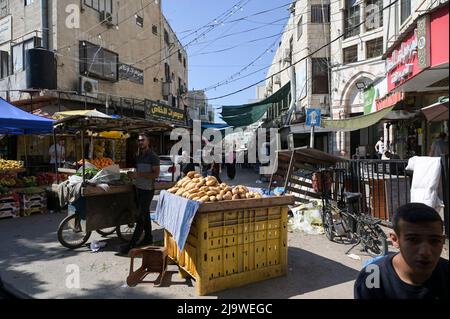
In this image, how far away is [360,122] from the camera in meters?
12.4

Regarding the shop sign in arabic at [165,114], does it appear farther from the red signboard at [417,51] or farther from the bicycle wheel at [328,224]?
the bicycle wheel at [328,224]

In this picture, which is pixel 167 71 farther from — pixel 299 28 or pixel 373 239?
pixel 373 239

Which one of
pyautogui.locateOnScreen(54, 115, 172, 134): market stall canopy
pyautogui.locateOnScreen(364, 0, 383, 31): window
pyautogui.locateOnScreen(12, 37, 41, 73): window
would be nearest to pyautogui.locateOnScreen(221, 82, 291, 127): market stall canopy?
pyautogui.locateOnScreen(364, 0, 383, 31): window

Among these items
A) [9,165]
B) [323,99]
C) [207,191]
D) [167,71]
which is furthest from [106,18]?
[207,191]

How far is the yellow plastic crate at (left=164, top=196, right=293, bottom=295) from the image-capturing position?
407 centimetres

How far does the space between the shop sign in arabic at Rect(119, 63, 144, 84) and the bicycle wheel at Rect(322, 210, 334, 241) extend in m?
16.6

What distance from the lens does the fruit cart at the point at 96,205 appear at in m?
5.86

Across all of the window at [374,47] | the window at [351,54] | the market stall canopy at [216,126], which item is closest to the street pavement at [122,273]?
the window at [374,47]

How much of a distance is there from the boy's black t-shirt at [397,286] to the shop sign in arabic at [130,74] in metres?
20.2

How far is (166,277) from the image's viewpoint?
15.7 feet

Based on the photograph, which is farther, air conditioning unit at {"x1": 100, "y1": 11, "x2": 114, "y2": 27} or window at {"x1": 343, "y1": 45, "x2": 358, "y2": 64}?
window at {"x1": 343, "y1": 45, "x2": 358, "y2": 64}

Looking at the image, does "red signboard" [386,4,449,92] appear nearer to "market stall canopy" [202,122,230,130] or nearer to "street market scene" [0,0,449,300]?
"street market scene" [0,0,449,300]
